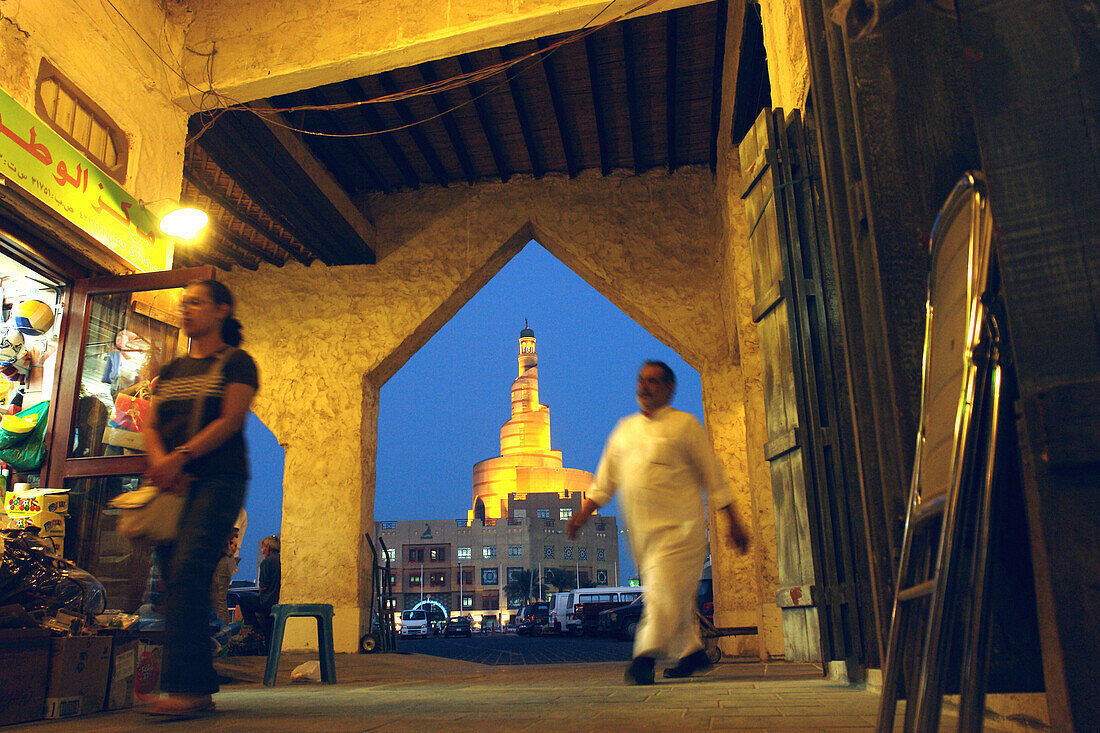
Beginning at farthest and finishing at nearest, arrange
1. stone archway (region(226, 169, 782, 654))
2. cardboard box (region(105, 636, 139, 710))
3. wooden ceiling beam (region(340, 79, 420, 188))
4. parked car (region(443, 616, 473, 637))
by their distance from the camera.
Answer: parked car (region(443, 616, 473, 637)) < stone archway (region(226, 169, 782, 654)) < wooden ceiling beam (region(340, 79, 420, 188)) < cardboard box (region(105, 636, 139, 710))

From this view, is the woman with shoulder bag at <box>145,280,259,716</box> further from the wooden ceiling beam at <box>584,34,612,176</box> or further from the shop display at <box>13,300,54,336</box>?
the wooden ceiling beam at <box>584,34,612,176</box>

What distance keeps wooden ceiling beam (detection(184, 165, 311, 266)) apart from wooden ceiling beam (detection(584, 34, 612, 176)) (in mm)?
5121

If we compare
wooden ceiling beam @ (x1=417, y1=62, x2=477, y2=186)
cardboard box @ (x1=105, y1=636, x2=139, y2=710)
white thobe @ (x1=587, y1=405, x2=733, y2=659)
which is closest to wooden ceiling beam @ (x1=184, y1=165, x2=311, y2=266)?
wooden ceiling beam @ (x1=417, y1=62, x2=477, y2=186)

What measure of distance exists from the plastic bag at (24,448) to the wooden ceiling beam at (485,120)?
5.76 meters

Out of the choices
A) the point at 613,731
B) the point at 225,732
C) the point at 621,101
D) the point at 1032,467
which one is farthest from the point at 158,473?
the point at 621,101

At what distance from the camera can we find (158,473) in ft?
10.2

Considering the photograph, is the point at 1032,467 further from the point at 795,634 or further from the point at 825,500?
the point at 795,634

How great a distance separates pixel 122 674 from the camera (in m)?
4.18

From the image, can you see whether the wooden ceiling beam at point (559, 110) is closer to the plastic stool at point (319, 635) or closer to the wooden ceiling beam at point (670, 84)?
the wooden ceiling beam at point (670, 84)

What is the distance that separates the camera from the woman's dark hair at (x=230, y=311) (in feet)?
11.5

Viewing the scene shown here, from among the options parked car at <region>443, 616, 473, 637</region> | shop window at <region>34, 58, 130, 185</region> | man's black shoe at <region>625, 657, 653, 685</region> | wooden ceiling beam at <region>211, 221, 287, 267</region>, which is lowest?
parked car at <region>443, 616, 473, 637</region>

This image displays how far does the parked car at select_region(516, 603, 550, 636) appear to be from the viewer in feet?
108

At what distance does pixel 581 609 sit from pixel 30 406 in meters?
22.5

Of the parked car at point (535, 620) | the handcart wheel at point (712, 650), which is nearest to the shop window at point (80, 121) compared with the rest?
the handcart wheel at point (712, 650)
